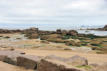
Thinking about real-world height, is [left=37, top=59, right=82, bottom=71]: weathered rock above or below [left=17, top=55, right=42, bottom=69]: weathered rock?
above

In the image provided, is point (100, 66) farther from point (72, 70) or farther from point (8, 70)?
point (8, 70)

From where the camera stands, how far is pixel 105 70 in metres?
6.11

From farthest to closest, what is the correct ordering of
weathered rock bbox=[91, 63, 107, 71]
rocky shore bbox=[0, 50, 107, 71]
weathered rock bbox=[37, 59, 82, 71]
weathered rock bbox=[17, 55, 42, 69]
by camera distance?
weathered rock bbox=[17, 55, 42, 69]
weathered rock bbox=[91, 63, 107, 71]
rocky shore bbox=[0, 50, 107, 71]
weathered rock bbox=[37, 59, 82, 71]

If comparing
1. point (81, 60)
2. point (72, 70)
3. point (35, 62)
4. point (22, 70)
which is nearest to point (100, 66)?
point (81, 60)

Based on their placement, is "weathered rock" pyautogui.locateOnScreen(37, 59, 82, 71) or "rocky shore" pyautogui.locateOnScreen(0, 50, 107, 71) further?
"rocky shore" pyautogui.locateOnScreen(0, 50, 107, 71)

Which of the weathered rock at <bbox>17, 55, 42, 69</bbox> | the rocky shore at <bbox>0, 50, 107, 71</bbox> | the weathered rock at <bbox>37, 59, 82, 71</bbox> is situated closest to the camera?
the weathered rock at <bbox>37, 59, 82, 71</bbox>

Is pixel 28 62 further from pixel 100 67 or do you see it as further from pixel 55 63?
pixel 100 67

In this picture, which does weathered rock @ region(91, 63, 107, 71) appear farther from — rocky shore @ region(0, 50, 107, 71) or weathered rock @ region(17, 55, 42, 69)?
weathered rock @ region(17, 55, 42, 69)

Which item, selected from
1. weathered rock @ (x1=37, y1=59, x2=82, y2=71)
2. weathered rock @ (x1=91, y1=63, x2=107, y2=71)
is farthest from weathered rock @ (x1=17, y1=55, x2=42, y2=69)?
weathered rock @ (x1=91, y1=63, x2=107, y2=71)

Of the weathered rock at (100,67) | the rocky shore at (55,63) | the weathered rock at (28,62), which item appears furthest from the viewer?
the weathered rock at (28,62)

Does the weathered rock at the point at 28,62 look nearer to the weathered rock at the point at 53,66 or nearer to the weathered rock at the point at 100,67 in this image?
the weathered rock at the point at 53,66

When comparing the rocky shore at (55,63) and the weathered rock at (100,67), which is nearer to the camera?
the rocky shore at (55,63)

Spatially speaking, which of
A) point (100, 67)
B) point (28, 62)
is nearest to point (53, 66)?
point (100, 67)

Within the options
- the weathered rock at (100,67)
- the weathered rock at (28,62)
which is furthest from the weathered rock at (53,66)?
the weathered rock at (100,67)
